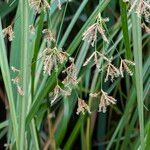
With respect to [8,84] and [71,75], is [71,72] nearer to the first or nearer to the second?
[71,75]

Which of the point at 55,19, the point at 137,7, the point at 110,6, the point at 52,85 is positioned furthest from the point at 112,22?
the point at 137,7

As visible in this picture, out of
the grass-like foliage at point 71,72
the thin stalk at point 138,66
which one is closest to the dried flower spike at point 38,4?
the grass-like foliage at point 71,72

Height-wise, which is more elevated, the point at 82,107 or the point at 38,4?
the point at 38,4

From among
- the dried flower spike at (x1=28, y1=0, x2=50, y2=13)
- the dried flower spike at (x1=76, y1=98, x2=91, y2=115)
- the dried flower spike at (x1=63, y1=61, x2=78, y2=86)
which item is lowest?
the dried flower spike at (x1=76, y1=98, x2=91, y2=115)

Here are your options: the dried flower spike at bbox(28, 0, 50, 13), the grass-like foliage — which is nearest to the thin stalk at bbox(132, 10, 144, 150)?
the grass-like foliage

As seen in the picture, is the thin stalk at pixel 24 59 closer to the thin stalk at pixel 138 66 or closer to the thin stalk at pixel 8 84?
the thin stalk at pixel 8 84

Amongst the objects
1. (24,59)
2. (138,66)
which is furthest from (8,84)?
(138,66)

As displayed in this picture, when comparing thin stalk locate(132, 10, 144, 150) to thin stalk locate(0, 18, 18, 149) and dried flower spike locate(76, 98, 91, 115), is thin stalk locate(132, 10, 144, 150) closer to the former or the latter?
dried flower spike locate(76, 98, 91, 115)

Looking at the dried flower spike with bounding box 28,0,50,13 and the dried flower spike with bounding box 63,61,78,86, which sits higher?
the dried flower spike with bounding box 28,0,50,13

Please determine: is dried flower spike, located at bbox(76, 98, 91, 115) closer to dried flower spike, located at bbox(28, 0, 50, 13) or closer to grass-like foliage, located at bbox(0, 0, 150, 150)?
grass-like foliage, located at bbox(0, 0, 150, 150)
